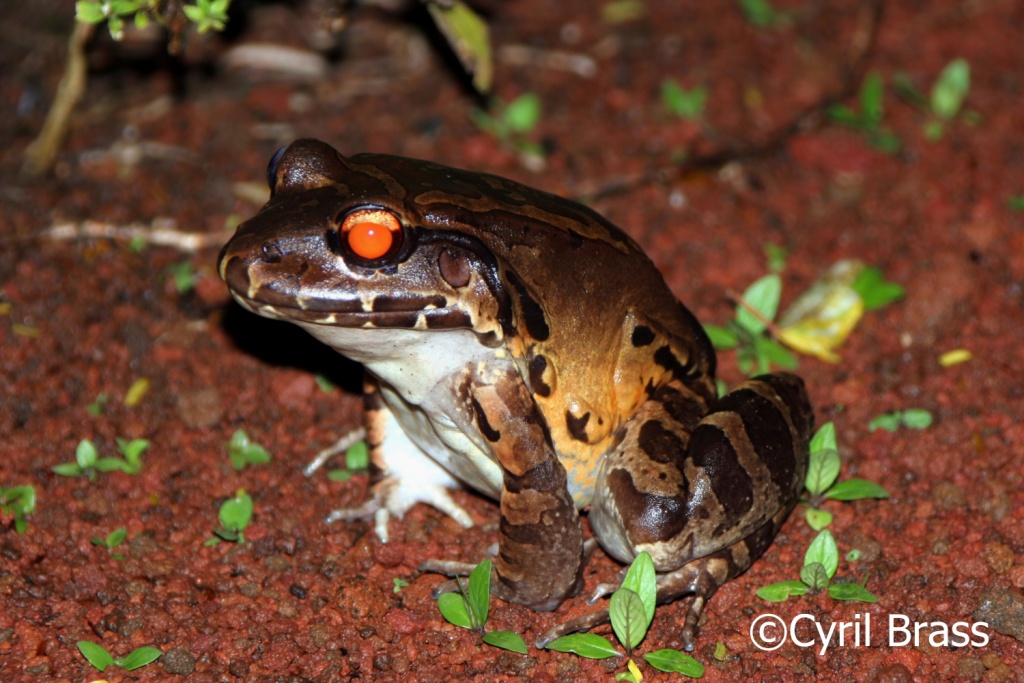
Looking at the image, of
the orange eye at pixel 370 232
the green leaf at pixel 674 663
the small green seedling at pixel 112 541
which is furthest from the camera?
the small green seedling at pixel 112 541

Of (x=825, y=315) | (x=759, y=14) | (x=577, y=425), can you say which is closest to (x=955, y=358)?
(x=825, y=315)

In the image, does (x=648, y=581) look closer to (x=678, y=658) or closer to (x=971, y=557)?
(x=678, y=658)

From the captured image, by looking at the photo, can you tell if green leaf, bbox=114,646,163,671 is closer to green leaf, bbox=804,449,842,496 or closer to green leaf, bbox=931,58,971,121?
green leaf, bbox=804,449,842,496

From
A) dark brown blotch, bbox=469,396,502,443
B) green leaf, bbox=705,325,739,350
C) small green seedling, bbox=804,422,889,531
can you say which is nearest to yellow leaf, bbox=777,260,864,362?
green leaf, bbox=705,325,739,350

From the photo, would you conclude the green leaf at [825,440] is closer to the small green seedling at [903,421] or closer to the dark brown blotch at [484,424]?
the small green seedling at [903,421]

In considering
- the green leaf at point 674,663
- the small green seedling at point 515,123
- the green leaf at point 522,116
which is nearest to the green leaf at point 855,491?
the green leaf at point 674,663

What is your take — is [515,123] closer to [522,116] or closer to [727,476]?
[522,116]

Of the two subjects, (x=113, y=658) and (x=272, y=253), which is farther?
(x=113, y=658)
